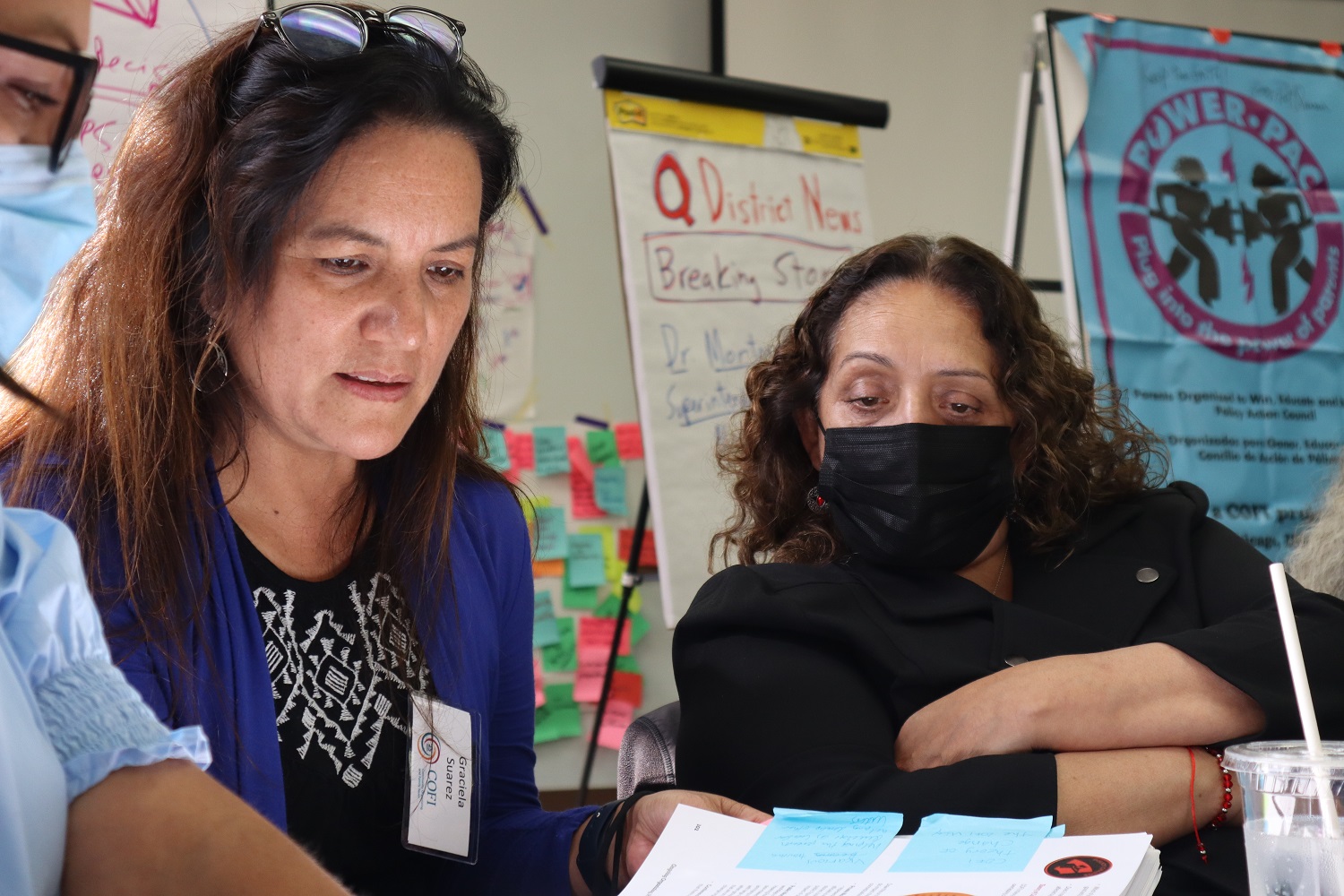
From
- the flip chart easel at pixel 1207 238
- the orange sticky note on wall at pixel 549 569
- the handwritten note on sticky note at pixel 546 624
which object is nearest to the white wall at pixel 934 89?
the flip chart easel at pixel 1207 238

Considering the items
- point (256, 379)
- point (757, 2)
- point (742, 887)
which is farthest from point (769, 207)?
point (742, 887)

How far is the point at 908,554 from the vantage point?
1598mm

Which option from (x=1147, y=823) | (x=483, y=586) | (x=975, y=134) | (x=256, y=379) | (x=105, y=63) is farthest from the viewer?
(x=975, y=134)

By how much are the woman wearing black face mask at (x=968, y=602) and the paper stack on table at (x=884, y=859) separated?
0.75 feet

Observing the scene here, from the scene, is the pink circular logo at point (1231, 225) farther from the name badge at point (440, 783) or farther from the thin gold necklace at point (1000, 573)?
the name badge at point (440, 783)

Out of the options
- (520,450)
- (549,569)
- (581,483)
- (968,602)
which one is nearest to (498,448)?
(520,450)

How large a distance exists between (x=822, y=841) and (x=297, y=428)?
0.71 m

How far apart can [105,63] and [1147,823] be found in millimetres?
2090

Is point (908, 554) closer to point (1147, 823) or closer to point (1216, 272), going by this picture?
point (1147, 823)

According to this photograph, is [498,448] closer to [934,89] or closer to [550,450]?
[550,450]

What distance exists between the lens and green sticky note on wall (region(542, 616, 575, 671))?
→ 365cm

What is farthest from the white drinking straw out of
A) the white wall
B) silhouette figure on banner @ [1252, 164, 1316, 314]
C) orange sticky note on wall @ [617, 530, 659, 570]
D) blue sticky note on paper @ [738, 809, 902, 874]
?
the white wall

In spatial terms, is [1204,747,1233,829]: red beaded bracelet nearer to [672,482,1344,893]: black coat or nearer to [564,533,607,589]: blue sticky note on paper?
[672,482,1344,893]: black coat

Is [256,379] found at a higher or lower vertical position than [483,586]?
higher
